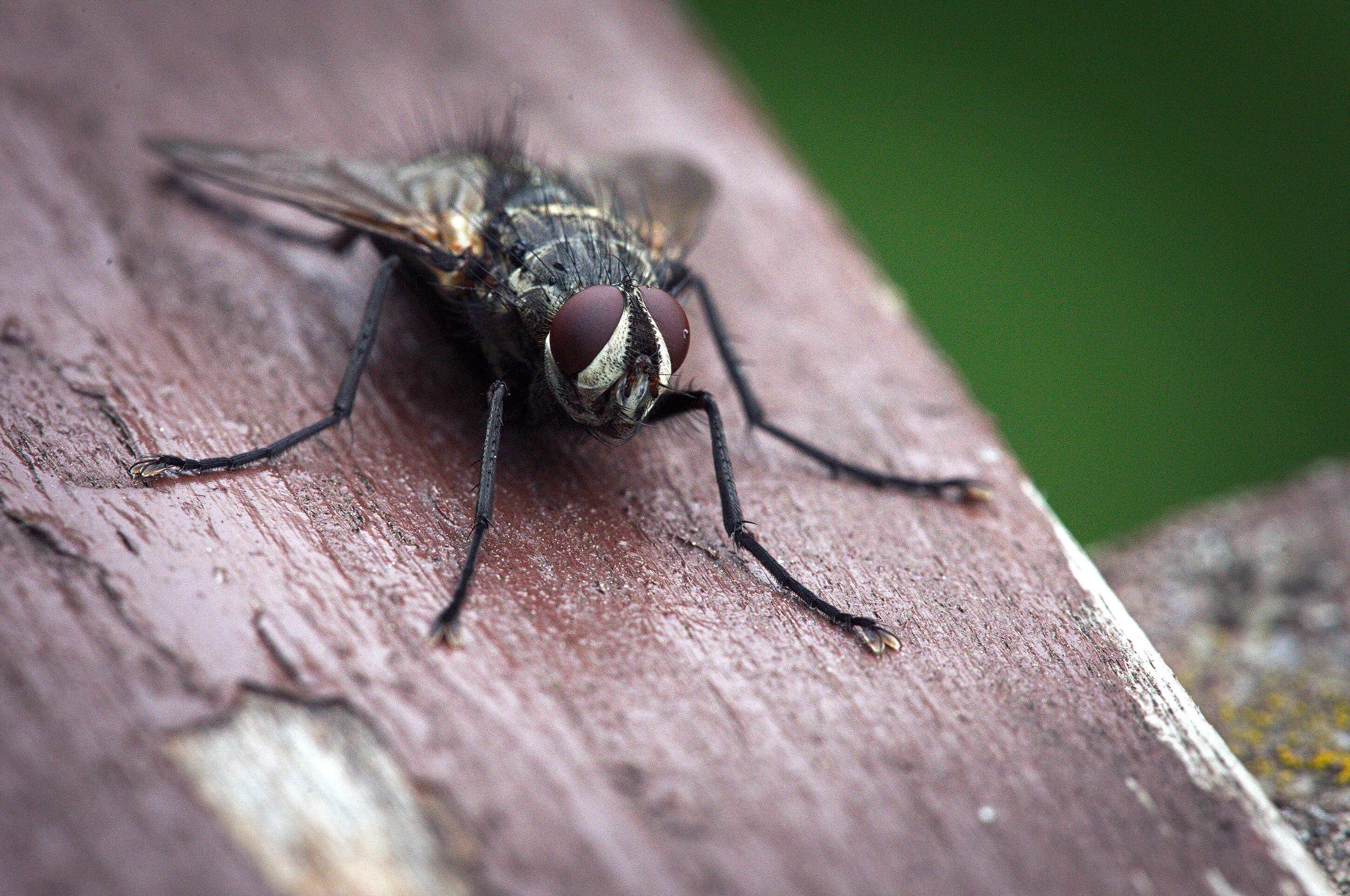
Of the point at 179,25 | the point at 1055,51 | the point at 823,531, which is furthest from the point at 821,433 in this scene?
the point at 1055,51

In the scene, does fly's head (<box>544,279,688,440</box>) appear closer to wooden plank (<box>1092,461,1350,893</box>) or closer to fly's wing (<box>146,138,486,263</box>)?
fly's wing (<box>146,138,486,263</box>)

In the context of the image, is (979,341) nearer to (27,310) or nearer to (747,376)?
(747,376)

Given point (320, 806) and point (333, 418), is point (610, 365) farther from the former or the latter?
point (320, 806)

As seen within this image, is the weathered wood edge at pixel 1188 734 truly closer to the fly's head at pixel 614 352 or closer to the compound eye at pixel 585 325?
the fly's head at pixel 614 352

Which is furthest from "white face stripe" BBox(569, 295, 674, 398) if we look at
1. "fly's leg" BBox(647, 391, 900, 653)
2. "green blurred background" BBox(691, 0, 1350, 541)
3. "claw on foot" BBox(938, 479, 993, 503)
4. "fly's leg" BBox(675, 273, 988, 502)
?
"green blurred background" BBox(691, 0, 1350, 541)

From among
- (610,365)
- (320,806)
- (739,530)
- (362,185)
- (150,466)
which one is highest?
(610,365)

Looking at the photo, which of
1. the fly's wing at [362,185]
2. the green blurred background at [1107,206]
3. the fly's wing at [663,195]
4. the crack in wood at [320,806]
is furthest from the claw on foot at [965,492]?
the green blurred background at [1107,206]

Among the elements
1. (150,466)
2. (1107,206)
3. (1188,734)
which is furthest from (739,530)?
(1107,206)
